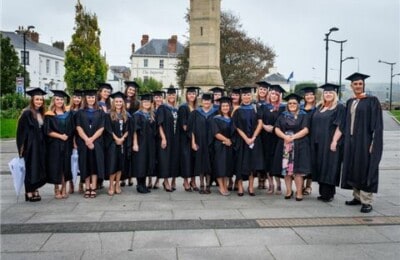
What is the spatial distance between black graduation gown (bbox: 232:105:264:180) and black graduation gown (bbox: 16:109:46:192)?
12.6 feet

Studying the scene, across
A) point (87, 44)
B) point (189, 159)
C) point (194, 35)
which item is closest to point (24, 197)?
point (189, 159)

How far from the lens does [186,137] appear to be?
9789 millimetres

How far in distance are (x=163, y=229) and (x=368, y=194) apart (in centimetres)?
372

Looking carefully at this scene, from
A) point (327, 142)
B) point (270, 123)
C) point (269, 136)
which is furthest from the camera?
point (269, 136)

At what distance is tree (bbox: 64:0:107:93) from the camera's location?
3962 centimetres

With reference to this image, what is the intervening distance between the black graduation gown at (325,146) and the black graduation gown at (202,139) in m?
2.07

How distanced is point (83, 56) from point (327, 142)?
3414cm

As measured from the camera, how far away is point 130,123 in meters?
9.55

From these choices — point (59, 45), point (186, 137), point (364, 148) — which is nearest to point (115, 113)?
point (186, 137)

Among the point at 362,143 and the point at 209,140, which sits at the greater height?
the point at 362,143

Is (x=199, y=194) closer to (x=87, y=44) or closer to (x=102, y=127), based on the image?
(x=102, y=127)

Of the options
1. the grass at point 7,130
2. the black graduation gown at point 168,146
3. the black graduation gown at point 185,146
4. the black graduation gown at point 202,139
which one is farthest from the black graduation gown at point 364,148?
the grass at point 7,130

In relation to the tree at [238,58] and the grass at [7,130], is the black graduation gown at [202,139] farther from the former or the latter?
the tree at [238,58]

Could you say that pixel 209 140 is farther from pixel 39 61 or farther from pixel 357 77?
pixel 39 61
